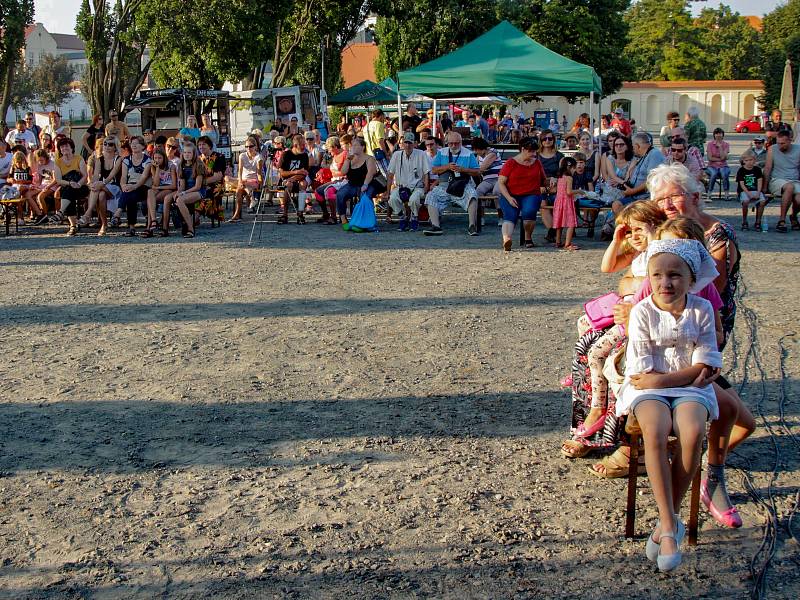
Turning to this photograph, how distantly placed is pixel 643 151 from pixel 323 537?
9.55 meters

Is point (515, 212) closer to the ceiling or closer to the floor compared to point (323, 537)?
closer to the ceiling

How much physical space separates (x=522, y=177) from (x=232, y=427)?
780 centimetres

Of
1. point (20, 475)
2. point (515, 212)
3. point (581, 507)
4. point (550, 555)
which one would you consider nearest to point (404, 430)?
point (581, 507)

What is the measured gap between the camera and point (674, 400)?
12.8 ft

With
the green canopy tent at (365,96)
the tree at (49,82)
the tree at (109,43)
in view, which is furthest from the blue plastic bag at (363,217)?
the tree at (49,82)

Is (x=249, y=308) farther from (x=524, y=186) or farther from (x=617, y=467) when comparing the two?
(x=524, y=186)

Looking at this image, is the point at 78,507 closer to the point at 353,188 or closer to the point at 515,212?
the point at 515,212

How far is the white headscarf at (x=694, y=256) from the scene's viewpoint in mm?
3969

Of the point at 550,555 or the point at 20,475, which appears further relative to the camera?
the point at 20,475

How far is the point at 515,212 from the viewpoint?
40.5 feet

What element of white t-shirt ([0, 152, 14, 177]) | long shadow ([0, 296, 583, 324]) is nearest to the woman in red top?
long shadow ([0, 296, 583, 324])

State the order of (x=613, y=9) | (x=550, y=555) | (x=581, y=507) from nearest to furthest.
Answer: (x=550, y=555)
(x=581, y=507)
(x=613, y=9)

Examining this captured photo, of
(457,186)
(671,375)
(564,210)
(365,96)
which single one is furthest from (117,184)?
(365,96)

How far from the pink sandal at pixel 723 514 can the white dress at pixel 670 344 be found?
0.49 meters
